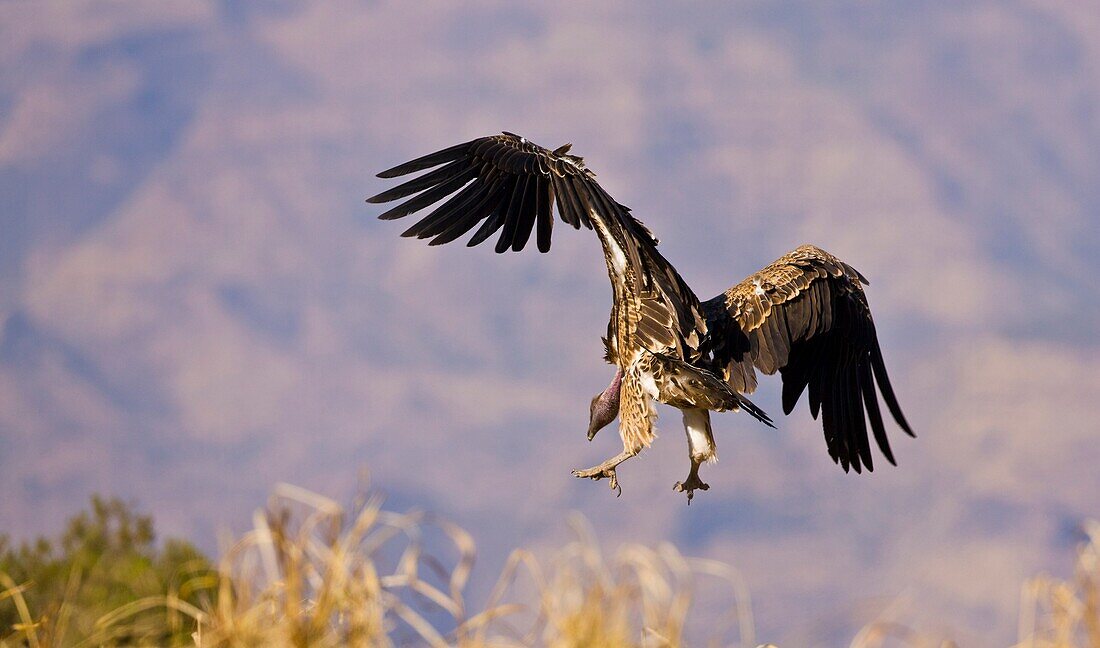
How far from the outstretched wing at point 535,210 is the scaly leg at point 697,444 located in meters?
0.49

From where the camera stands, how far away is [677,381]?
355 inches

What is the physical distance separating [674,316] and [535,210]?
71.8 inches

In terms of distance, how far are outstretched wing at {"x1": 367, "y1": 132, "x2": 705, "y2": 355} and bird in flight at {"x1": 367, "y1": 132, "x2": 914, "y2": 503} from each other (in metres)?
0.01

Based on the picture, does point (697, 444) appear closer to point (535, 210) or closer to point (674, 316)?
point (674, 316)

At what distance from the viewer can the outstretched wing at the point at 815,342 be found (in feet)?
33.2

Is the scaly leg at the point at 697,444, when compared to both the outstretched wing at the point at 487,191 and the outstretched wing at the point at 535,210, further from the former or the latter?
the outstretched wing at the point at 487,191

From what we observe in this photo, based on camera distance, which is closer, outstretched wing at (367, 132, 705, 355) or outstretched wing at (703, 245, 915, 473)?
outstretched wing at (367, 132, 705, 355)

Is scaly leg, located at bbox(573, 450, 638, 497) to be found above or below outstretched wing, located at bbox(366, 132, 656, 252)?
below

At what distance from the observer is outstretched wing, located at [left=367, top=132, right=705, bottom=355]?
30.1 feet

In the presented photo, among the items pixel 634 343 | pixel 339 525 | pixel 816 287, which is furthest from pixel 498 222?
pixel 339 525

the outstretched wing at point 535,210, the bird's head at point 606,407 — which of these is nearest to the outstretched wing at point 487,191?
the outstretched wing at point 535,210

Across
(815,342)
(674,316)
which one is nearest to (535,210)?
(674,316)

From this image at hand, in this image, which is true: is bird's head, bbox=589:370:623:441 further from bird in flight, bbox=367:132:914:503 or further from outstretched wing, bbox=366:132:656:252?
outstretched wing, bbox=366:132:656:252

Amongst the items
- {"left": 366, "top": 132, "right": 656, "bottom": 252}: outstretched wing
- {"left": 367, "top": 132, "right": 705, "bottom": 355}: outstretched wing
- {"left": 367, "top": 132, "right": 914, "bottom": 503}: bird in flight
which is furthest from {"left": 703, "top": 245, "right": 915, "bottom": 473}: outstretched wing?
{"left": 366, "top": 132, "right": 656, "bottom": 252}: outstretched wing
